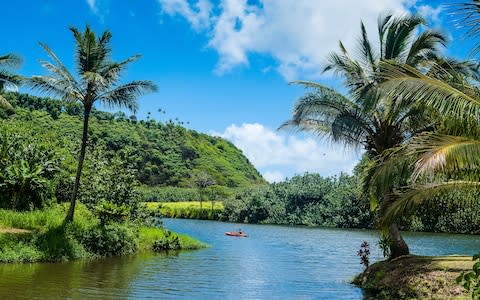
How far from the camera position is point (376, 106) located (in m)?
18.2

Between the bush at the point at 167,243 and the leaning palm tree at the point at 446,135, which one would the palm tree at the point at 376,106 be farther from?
the bush at the point at 167,243

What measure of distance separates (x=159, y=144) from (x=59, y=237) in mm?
125531

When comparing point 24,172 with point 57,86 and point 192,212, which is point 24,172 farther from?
point 192,212

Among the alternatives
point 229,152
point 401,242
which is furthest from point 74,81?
point 229,152

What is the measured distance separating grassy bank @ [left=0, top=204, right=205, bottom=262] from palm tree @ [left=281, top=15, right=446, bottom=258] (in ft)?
37.7

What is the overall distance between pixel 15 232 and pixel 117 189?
994 cm

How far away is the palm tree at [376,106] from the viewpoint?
18.9 meters

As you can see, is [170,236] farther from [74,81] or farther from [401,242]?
[401,242]

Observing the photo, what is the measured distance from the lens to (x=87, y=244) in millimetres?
24141

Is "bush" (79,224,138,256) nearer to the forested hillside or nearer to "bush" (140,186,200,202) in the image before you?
the forested hillside

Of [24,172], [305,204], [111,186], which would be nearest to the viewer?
[24,172]

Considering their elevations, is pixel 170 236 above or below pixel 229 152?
below

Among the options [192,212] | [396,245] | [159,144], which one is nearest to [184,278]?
[396,245]

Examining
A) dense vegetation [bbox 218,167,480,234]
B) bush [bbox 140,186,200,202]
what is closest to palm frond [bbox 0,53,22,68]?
dense vegetation [bbox 218,167,480,234]
